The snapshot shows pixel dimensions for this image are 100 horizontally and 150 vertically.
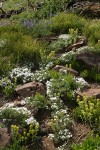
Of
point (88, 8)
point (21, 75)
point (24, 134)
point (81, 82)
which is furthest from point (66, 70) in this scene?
point (88, 8)

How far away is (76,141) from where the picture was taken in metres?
7.34

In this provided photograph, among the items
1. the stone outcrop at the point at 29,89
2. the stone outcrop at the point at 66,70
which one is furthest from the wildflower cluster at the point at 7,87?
the stone outcrop at the point at 66,70

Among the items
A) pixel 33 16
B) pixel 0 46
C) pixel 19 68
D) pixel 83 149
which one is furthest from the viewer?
pixel 33 16

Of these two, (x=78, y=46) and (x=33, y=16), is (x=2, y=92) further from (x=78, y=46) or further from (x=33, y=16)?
(x=33, y=16)

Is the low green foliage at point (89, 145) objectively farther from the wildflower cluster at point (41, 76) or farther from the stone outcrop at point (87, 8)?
the stone outcrop at point (87, 8)

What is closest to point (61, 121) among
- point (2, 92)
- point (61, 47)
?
point (2, 92)

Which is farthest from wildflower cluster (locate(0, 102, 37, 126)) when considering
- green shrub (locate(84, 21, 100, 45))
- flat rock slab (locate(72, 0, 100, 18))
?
flat rock slab (locate(72, 0, 100, 18))

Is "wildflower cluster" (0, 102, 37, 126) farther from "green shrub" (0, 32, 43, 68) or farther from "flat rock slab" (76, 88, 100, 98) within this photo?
"green shrub" (0, 32, 43, 68)

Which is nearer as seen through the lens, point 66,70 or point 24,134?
point 24,134

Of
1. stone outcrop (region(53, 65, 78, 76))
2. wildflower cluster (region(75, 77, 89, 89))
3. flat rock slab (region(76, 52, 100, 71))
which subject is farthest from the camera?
flat rock slab (region(76, 52, 100, 71))

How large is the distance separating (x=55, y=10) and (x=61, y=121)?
25.9ft

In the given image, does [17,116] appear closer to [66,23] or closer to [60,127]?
[60,127]

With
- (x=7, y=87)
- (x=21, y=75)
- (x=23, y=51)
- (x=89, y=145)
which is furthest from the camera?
(x=23, y=51)

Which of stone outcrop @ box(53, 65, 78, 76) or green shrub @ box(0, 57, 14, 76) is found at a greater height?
stone outcrop @ box(53, 65, 78, 76)
